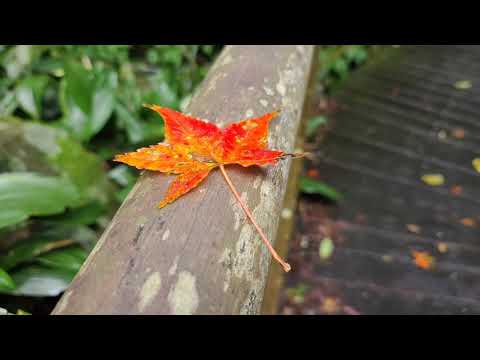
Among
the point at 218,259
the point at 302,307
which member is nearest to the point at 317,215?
the point at 302,307

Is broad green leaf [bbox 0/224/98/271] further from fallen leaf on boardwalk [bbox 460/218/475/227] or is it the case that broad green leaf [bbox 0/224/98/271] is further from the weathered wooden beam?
fallen leaf on boardwalk [bbox 460/218/475/227]

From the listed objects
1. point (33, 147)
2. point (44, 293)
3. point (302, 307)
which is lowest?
point (302, 307)

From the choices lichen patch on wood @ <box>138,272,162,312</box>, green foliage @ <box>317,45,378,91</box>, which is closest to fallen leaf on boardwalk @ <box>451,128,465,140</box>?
green foliage @ <box>317,45,378,91</box>

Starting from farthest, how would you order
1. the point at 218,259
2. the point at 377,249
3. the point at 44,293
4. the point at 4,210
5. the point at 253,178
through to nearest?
the point at 377,249 → the point at 44,293 → the point at 4,210 → the point at 253,178 → the point at 218,259

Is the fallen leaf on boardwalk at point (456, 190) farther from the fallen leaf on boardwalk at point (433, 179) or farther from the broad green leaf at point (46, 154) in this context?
the broad green leaf at point (46, 154)
